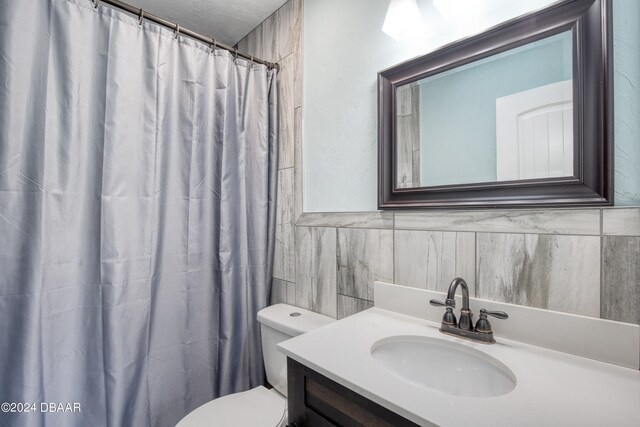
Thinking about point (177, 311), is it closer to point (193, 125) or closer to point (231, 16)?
point (193, 125)

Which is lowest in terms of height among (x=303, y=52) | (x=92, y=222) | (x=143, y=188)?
(x=92, y=222)

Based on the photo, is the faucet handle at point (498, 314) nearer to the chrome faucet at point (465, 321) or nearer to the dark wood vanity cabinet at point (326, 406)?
the chrome faucet at point (465, 321)

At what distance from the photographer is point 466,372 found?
0.85 meters

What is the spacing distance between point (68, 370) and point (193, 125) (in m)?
1.15

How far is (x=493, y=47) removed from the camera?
918mm

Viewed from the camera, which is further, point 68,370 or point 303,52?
point 303,52

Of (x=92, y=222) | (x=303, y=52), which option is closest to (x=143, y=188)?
(x=92, y=222)

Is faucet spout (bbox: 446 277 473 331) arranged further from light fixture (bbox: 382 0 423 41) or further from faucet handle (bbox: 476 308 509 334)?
light fixture (bbox: 382 0 423 41)

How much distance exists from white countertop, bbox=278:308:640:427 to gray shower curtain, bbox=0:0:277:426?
2.65 ft

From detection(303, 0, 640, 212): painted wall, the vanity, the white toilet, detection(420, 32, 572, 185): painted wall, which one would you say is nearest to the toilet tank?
the white toilet

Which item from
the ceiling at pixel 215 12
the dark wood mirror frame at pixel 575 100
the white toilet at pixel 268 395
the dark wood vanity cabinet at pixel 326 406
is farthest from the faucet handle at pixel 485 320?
the ceiling at pixel 215 12

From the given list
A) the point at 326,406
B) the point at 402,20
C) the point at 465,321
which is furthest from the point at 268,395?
the point at 402,20

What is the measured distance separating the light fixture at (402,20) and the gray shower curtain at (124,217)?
30.4 inches

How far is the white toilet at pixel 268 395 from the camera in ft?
3.73
